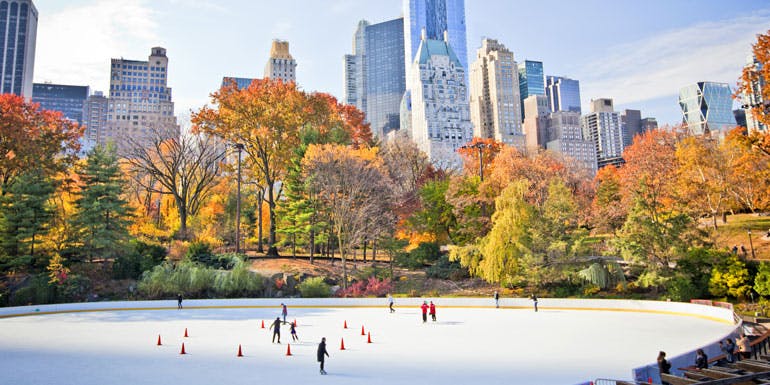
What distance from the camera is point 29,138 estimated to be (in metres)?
40.9

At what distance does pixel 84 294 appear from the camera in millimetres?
37875

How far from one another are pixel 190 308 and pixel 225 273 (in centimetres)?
417

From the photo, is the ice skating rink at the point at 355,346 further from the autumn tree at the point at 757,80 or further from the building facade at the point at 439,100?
the building facade at the point at 439,100

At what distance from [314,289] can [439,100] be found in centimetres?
14960

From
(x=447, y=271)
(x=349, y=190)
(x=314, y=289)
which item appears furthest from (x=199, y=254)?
(x=447, y=271)

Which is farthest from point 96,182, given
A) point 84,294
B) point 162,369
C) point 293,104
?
point 162,369

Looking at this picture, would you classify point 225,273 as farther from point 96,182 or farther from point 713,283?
point 713,283

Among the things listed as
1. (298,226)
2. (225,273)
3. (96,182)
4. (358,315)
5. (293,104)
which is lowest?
(358,315)

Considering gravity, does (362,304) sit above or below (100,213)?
below

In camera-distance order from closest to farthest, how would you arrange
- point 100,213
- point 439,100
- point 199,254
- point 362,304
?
point 362,304, point 100,213, point 199,254, point 439,100

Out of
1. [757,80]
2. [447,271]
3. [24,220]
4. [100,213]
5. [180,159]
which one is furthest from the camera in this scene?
[180,159]

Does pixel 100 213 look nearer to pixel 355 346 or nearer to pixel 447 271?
pixel 447 271

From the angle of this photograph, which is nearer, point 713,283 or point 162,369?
point 162,369

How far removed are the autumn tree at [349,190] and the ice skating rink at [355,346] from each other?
11260 millimetres
